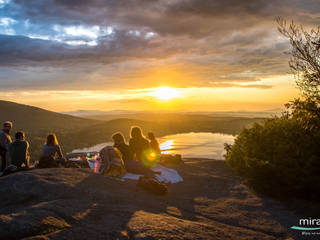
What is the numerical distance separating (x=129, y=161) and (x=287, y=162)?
6.60 metres

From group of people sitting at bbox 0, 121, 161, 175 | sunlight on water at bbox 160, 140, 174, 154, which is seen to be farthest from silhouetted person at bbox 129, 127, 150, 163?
sunlight on water at bbox 160, 140, 174, 154

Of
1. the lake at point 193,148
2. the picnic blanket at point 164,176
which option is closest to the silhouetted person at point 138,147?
the picnic blanket at point 164,176

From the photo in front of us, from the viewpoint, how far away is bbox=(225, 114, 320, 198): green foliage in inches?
408

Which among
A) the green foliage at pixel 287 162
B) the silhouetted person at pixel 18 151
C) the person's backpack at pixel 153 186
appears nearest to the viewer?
the person's backpack at pixel 153 186

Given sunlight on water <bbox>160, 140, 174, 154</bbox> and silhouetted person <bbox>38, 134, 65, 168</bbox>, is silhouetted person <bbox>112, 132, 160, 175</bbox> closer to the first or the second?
silhouetted person <bbox>38, 134, 65, 168</bbox>

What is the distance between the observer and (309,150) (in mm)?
10750

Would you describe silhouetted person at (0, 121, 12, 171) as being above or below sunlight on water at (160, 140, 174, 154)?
above

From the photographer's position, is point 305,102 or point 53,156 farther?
Result: point 53,156

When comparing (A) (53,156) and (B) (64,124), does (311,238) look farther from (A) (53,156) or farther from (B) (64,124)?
(B) (64,124)

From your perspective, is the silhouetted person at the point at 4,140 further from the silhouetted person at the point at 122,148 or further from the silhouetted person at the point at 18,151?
the silhouetted person at the point at 122,148

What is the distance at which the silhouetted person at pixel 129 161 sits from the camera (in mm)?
12086

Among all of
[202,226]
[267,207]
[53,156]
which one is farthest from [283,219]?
[53,156]

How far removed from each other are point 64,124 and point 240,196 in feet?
270

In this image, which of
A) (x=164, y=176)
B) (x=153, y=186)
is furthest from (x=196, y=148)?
(x=153, y=186)
